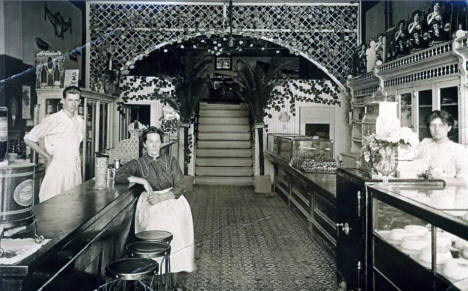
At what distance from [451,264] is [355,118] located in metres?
7.52

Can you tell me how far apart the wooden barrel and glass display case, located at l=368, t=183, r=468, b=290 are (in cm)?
182

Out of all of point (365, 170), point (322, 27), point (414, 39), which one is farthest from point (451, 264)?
point (322, 27)

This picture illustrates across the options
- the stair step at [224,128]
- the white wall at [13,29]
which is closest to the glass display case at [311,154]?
the stair step at [224,128]

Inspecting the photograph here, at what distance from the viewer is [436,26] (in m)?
5.53

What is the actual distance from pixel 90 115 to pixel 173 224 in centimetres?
488

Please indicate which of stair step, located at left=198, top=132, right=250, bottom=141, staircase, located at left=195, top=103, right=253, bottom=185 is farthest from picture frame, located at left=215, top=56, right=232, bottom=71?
stair step, located at left=198, top=132, right=250, bottom=141

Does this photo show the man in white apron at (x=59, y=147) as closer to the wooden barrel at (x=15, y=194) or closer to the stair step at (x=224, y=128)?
the wooden barrel at (x=15, y=194)

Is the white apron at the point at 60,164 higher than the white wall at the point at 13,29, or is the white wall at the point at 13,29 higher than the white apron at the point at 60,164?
the white wall at the point at 13,29

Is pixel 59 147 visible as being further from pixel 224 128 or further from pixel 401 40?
pixel 224 128

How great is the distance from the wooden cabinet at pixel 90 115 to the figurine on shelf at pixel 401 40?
17.2 ft

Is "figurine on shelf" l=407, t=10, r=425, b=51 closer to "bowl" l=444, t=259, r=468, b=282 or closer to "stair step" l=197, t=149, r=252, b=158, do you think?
"bowl" l=444, t=259, r=468, b=282

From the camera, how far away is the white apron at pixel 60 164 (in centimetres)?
464

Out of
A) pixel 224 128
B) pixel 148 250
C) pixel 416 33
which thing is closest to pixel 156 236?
pixel 148 250

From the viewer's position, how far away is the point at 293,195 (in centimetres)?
728
